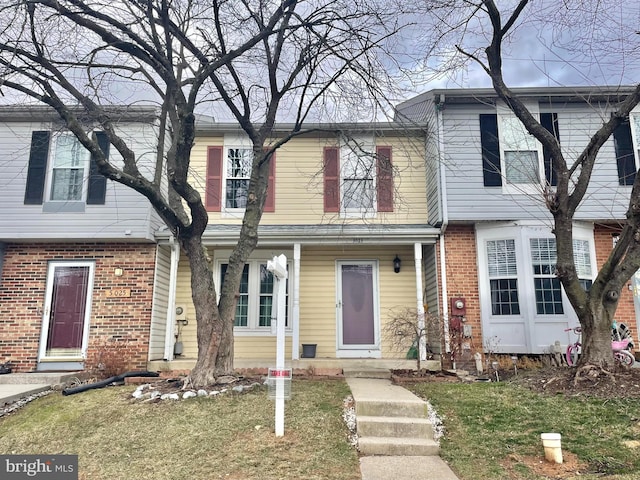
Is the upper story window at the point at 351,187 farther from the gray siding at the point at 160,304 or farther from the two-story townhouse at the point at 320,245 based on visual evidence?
the gray siding at the point at 160,304

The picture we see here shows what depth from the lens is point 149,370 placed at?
8703 mm

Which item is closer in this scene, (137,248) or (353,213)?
(137,248)

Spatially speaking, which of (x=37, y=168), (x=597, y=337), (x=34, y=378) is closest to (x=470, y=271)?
(x=597, y=337)

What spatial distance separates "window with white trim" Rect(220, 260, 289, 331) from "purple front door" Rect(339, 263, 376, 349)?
1264 millimetres

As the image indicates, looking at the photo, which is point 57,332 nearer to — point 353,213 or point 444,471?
point 353,213

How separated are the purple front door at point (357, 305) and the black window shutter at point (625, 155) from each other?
534 cm

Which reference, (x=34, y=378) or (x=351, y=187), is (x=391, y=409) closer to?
(x=351, y=187)

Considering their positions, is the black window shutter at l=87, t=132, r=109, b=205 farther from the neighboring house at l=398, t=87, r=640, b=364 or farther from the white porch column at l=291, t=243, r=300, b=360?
the neighboring house at l=398, t=87, r=640, b=364

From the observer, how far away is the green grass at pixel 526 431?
3.97m

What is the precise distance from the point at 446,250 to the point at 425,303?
5.01 ft

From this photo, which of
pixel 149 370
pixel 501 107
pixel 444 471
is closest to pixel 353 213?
pixel 501 107

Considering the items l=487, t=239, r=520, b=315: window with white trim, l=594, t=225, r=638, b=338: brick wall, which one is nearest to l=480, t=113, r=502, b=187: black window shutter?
l=487, t=239, r=520, b=315: window with white trim

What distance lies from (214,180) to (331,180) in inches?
103

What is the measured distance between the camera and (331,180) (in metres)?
10.1
